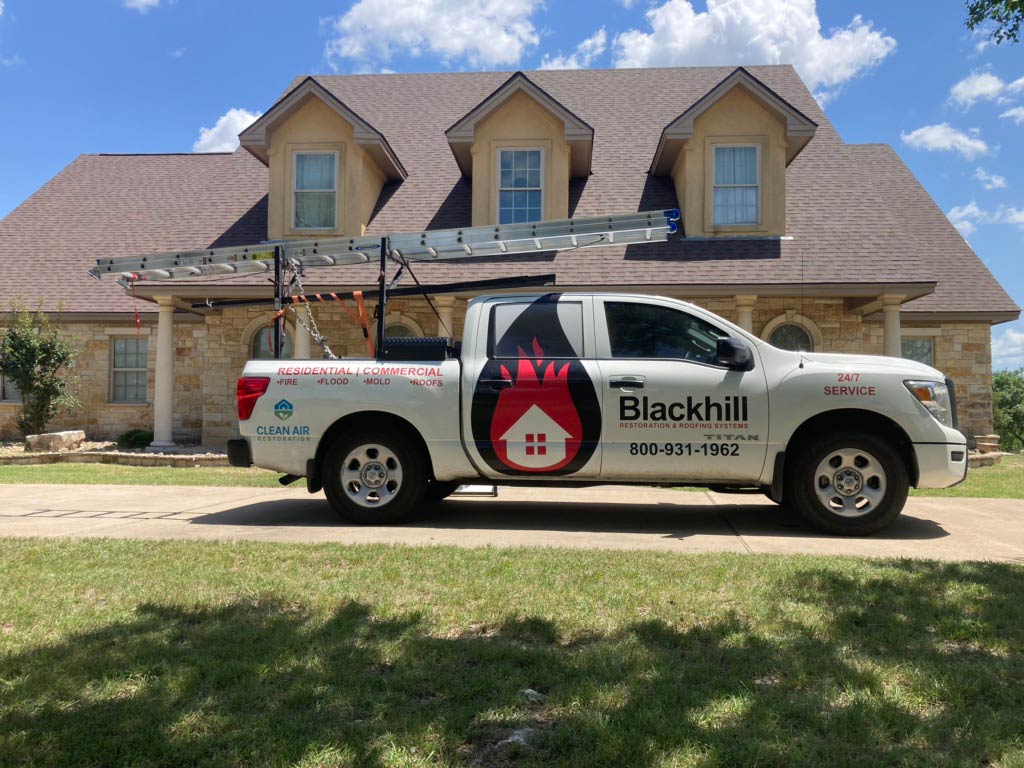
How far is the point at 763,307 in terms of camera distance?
13.5 metres

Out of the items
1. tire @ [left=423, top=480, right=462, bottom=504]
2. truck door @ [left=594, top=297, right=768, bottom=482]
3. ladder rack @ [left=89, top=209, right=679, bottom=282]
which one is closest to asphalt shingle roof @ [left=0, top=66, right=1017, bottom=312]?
ladder rack @ [left=89, top=209, right=679, bottom=282]

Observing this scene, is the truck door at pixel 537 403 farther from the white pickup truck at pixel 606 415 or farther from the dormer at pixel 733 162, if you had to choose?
the dormer at pixel 733 162

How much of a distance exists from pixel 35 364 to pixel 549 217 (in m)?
10.9

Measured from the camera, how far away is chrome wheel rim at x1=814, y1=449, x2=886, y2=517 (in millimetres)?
5832

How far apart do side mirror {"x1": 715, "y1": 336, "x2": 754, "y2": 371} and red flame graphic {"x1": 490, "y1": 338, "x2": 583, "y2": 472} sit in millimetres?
1278

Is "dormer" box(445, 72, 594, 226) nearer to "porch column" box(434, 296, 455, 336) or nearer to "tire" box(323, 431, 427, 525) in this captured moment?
"porch column" box(434, 296, 455, 336)

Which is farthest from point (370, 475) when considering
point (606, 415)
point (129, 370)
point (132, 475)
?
point (129, 370)

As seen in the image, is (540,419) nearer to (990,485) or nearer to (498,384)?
(498,384)

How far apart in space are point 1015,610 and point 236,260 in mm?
7417

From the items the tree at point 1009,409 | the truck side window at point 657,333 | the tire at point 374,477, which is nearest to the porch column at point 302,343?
the tire at point 374,477

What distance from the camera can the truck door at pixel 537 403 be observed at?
6.03m

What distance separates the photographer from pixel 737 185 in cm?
1330

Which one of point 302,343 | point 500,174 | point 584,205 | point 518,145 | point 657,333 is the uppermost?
point 518,145

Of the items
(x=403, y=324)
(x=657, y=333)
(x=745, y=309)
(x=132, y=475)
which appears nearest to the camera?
(x=657, y=333)
